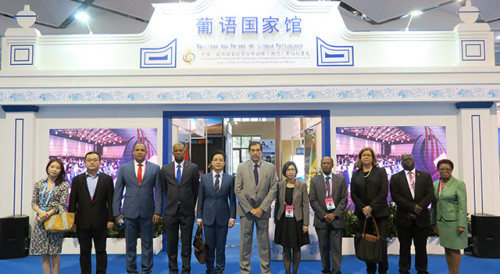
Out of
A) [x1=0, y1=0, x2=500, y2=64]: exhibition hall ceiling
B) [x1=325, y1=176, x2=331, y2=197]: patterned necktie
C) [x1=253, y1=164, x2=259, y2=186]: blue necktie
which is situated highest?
[x1=0, y1=0, x2=500, y2=64]: exhibition hall ceiling

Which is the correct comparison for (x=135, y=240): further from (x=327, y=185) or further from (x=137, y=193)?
(x=327, y=185)

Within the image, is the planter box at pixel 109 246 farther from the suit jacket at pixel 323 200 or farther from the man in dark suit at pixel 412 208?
the man in dark suit at pixel 412 208

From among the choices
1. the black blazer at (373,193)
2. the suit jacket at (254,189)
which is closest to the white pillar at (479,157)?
the black blazer at (373,193)

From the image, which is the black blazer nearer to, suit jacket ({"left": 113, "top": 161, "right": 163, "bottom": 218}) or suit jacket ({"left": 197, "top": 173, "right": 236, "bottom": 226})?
suit jacket ({"left": 197, "top": 173, "right": 236, "bottom": 226})

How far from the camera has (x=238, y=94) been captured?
16.7ft

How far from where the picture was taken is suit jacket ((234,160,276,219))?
12.5 ft

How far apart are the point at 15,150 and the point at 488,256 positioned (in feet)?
22.5

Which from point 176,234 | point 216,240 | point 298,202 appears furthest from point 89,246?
point 298,202

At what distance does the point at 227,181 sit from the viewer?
391 cm

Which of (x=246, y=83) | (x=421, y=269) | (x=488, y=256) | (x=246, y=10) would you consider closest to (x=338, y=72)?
(x=246, y=83)

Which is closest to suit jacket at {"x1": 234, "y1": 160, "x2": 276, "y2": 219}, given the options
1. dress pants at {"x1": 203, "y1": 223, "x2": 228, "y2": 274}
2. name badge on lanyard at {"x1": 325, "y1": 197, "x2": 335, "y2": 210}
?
dress pants at {"x1": 203, "y1": 223, "x2": 228, "y2": 274}

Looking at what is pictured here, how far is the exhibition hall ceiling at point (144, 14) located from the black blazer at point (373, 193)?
521 cm

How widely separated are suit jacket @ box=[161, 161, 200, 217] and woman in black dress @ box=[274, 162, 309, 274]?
964 mm

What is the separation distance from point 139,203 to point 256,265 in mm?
Result: 1778
